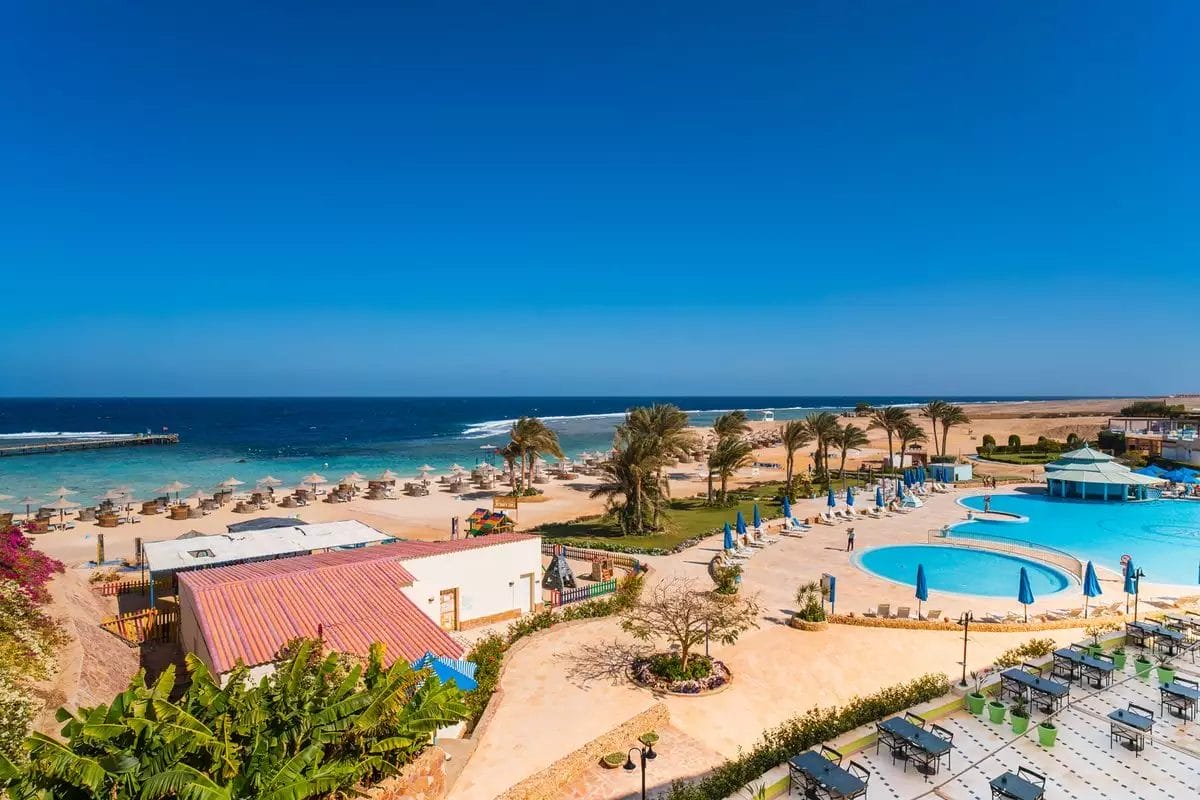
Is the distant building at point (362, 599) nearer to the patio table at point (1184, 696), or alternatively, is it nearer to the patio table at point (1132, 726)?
the patio table at point (1132, 726)

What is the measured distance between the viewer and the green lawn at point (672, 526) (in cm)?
2972

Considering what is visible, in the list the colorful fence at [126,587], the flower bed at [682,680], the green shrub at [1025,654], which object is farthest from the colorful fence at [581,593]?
the colorful fence at [126,587]

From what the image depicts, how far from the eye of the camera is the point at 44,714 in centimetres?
970

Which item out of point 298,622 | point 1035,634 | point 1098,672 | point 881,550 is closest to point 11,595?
point 298,622

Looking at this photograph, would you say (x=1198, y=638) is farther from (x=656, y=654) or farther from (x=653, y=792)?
(x=653, y=792)

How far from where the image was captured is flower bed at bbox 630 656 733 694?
1442cm

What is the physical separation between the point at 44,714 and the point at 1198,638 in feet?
76.1

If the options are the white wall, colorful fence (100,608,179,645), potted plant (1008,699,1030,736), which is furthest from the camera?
the white wall

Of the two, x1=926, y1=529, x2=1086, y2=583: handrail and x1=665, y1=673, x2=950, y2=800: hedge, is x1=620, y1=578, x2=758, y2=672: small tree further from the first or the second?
x1=926, y1=529, x2=1086, y2=583: handrail

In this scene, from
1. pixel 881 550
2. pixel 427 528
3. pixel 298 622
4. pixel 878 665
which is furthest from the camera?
pixel 427 528

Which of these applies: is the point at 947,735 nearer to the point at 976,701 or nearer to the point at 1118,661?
the point at 976,701

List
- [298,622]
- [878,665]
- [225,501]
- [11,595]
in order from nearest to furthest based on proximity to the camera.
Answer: [11,595] → [298,622] → [878,665] → [225,501]

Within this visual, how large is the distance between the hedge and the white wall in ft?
30.1

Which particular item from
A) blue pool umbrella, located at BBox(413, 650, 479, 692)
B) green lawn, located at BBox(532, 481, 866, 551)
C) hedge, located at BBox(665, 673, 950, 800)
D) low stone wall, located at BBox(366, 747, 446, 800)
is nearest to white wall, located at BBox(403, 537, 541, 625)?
blue pool umbrella, located at BBox(413, 650, 479, 692)
